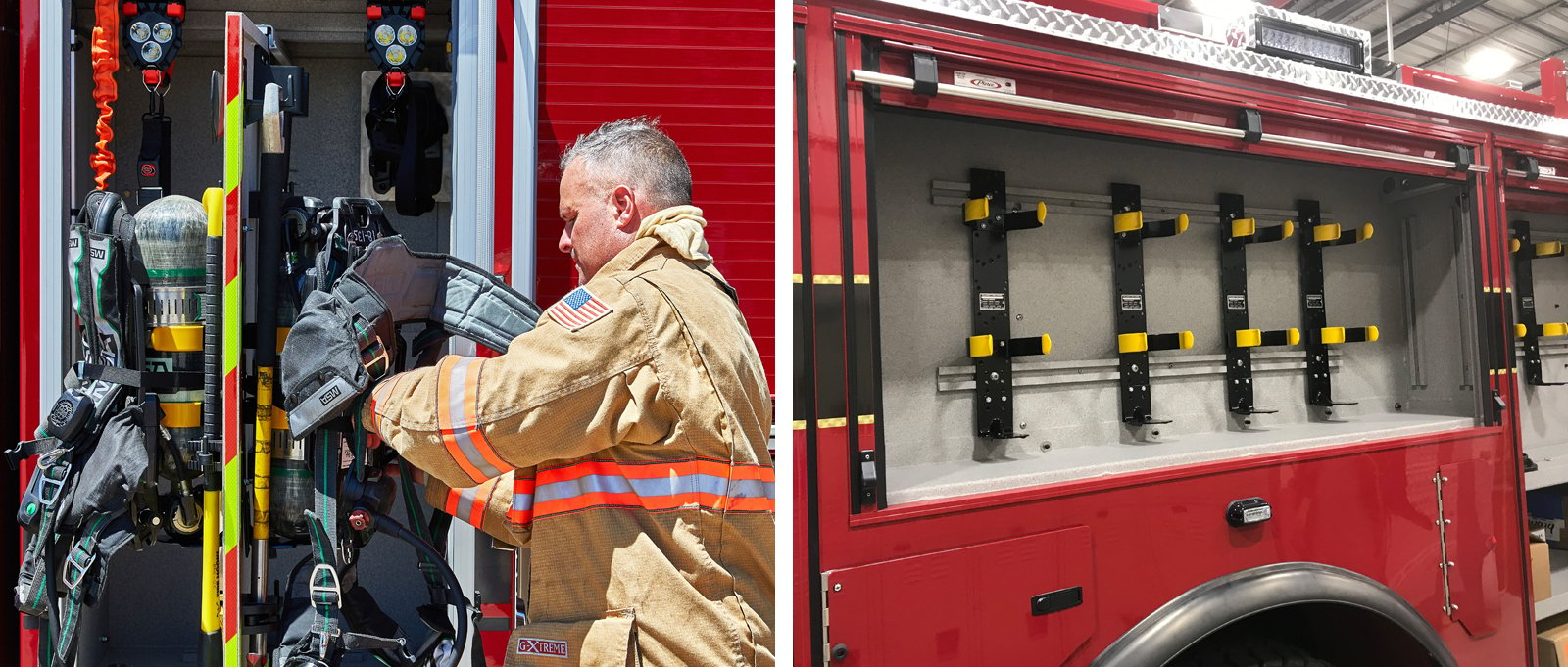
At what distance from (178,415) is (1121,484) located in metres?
2.04

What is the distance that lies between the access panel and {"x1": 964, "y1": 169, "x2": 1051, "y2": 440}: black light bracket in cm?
47

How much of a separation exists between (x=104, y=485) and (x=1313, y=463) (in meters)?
2.67

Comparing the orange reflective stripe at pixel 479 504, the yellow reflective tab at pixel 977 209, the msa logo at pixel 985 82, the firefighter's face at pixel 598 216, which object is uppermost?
the msa logo at pixel 985 82

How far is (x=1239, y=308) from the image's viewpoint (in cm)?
258

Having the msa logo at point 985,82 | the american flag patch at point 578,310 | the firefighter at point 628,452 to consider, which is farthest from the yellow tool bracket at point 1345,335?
the american flag patch at point 578,310

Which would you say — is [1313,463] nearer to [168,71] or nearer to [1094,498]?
[1094,498]

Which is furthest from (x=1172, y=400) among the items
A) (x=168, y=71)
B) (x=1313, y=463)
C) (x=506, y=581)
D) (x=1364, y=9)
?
(x=168, y=71)

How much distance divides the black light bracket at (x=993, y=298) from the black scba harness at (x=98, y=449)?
5.90 ft

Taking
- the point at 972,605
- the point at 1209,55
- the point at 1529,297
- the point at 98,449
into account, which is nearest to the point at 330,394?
the point at 98,449

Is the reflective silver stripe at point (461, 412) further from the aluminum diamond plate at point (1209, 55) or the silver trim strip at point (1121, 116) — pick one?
the aluminum diamond plate at point (1209, 55)

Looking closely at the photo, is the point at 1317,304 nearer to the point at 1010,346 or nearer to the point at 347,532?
the point at 1010,346

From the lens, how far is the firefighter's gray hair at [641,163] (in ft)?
5.14

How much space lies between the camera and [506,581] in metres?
2.04

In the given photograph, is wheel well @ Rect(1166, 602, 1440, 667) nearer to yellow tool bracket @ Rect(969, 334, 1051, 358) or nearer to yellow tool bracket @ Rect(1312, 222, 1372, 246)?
yellow tool bracket @ Rect(969, 334, 1051, 358)
